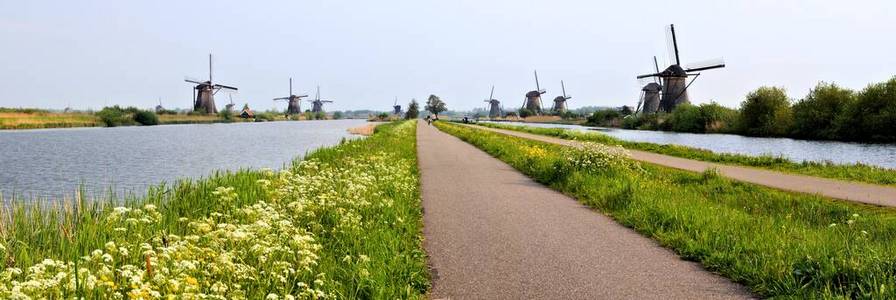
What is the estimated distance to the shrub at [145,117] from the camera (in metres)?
102

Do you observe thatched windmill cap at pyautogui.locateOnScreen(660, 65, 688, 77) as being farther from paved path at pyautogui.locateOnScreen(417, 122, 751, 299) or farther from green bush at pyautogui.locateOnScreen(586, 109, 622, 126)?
paved path at pyautogui.locateOnScreen(417, 122, 751, 299)

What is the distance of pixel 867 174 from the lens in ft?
61.0

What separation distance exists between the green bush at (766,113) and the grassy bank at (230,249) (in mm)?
63471

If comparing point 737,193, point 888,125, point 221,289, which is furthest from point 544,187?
point 888,125

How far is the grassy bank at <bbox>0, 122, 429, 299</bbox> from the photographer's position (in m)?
4.85

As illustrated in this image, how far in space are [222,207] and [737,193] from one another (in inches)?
463

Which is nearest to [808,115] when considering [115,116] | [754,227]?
[754,227]

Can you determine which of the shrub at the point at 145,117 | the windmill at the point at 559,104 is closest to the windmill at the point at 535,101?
the windmill at the point at 559,104

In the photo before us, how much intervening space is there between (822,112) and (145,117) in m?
102

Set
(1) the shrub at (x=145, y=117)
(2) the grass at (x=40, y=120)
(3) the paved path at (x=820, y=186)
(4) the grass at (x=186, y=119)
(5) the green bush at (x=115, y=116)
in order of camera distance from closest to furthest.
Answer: (3) the paved path at (x=820, y=186) < (2) the grass at (x=40, y=120) < (5) the green bush at (x=115, y=116) < (1) the shrub at (x=145, y=117) < (4) the grass at (x=186, y=119)

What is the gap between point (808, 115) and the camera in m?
59.6

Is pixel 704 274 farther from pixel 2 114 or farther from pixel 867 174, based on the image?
pixel 2 114

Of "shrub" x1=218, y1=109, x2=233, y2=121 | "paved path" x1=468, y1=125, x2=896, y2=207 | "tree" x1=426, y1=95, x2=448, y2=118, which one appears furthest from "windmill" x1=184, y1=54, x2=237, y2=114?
"paved path" x1=468, y1=125, x2=896, y2=207

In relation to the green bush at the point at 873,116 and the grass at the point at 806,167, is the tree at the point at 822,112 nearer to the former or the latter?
the green bush at the point at 873,116
